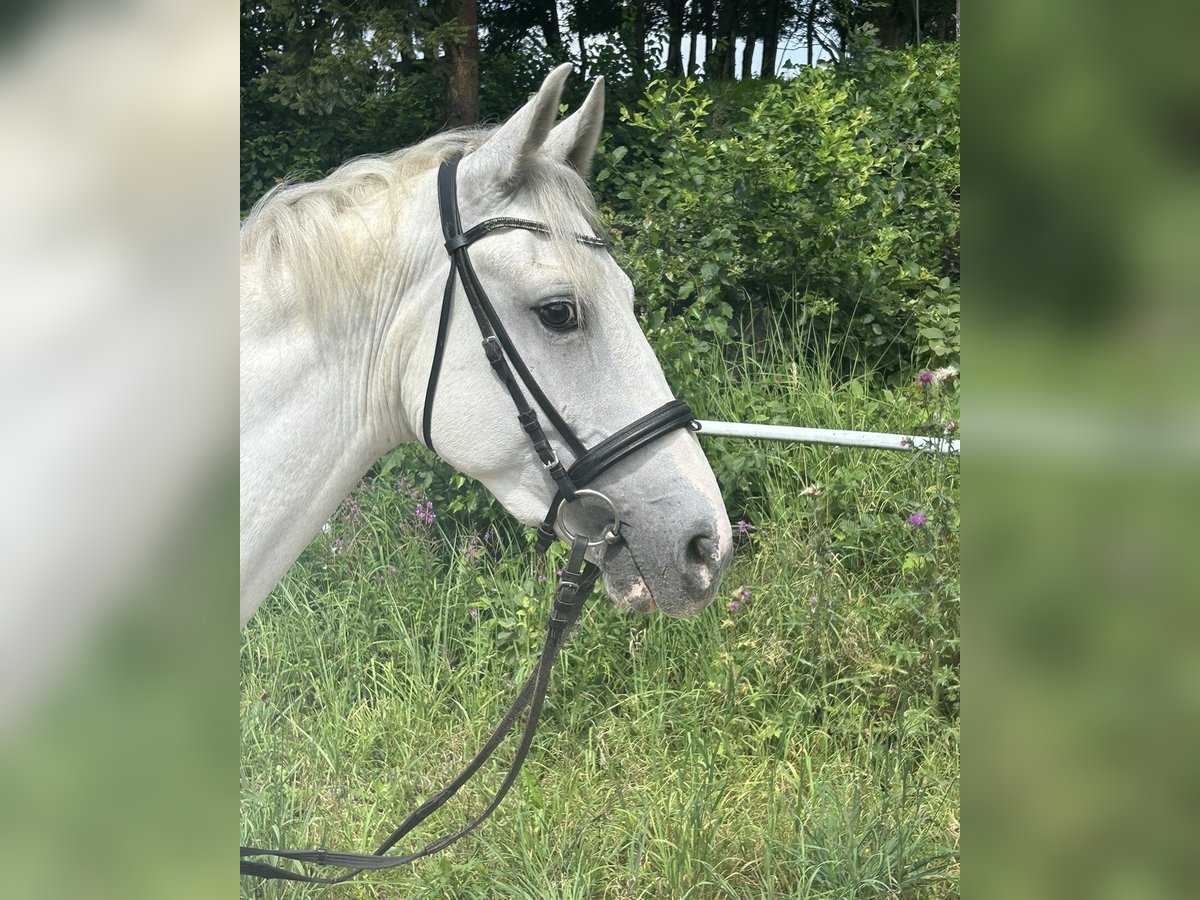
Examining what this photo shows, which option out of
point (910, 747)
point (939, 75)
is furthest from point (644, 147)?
point (910, 747)

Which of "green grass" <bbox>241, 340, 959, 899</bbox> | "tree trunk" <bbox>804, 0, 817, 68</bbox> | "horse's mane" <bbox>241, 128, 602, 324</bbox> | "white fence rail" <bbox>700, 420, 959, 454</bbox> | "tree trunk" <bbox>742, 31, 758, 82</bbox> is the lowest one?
"green grass" <bbox>241, 340, 959, 899</bbox>

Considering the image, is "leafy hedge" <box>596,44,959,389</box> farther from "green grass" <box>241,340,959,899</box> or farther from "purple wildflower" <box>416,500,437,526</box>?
"purple wildflower" <box>416,500,437,526</box>

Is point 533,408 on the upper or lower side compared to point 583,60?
lower

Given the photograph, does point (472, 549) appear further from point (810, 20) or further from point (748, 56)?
point (810, 20)

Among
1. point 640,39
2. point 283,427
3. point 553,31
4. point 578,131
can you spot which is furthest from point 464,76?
point 283,427

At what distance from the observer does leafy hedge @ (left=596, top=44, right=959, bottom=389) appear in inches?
100

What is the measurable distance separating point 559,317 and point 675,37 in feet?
Result: 4.85

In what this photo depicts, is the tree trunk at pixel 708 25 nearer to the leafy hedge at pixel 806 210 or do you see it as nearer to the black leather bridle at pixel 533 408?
the leafy hedge at pixel 806 210

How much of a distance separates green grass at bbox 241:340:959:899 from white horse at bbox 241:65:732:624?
89 centimetres

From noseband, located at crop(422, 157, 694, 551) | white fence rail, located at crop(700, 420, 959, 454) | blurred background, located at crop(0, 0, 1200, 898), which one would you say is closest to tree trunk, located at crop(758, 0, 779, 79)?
white fence rail, located at crop(700, 420, 959, 454)

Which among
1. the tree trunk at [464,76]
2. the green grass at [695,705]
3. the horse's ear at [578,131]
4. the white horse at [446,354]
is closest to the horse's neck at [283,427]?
the white horse at [446,354]

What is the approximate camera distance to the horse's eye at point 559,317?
1.51 m
